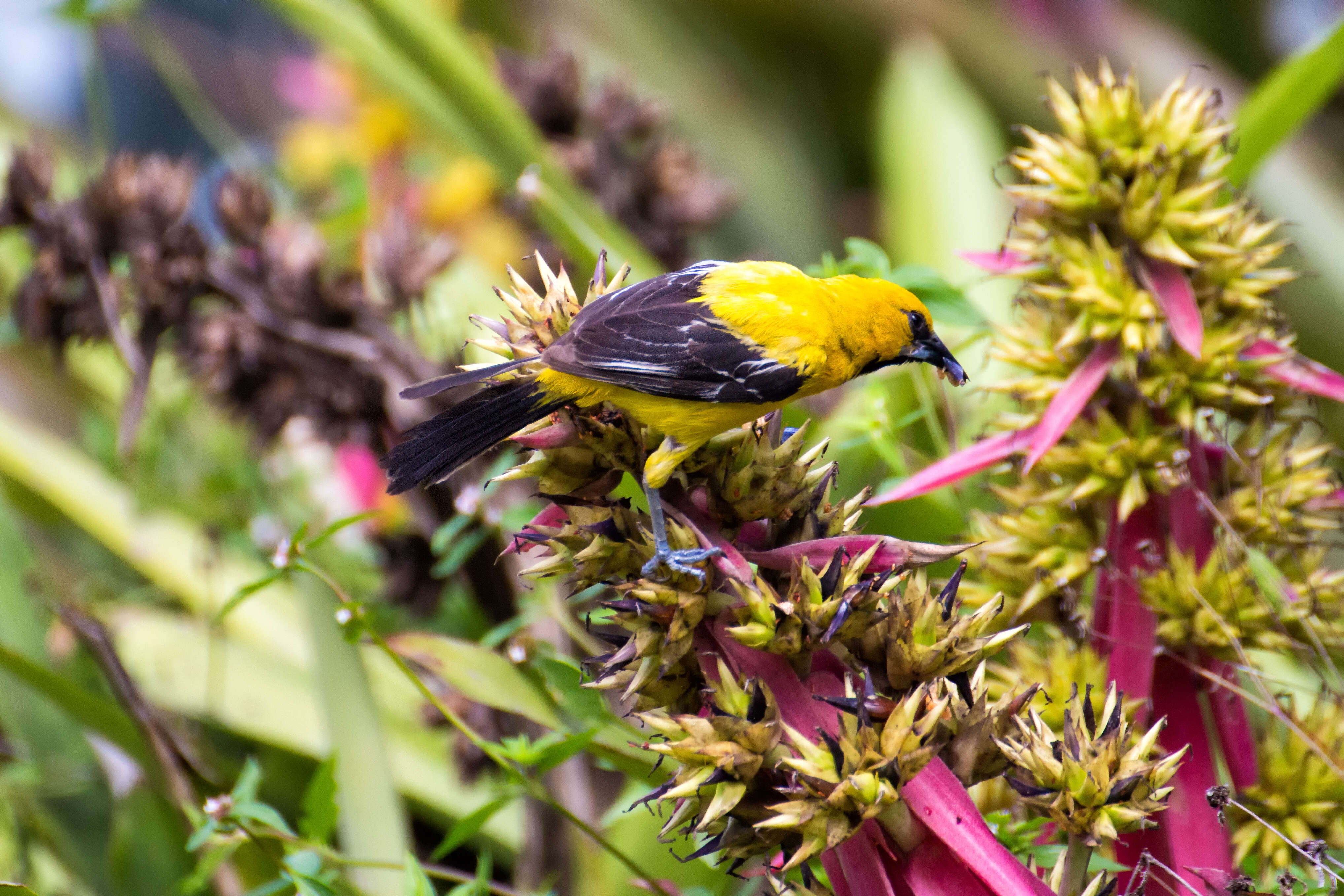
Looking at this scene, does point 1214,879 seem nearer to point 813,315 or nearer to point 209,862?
point 813,315

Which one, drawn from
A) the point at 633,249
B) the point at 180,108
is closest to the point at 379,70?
the point at 633,249

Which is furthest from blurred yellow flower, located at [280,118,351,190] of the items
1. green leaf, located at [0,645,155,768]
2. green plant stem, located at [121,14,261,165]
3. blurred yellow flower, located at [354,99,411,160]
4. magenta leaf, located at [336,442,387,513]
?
green leaf, located at [0,645,155,768]

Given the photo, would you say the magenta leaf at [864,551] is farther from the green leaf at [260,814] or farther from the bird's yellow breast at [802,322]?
the green leaf at [260,814]

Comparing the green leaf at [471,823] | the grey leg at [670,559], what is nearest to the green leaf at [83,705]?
the green leaf at [471,823]

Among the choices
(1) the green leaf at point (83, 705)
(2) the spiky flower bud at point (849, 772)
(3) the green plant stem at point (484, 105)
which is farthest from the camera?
(3) the green plant stem at point (484, 105)

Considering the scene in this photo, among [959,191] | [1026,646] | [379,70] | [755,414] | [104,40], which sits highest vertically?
[104,40]

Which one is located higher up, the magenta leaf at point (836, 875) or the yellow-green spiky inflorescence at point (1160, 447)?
the yellow-green spiky inflorescence at point (1160, 447)

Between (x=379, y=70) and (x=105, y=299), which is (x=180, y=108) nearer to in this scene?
(x=379, y=70)
